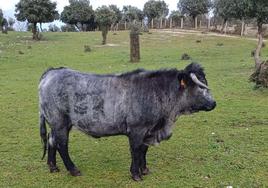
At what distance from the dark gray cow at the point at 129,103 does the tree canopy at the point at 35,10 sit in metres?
Answer: 35.8

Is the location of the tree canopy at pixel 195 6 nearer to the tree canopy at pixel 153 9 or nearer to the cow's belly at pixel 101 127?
the tree canopy at pixel 153 9

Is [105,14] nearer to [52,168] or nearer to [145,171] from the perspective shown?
[52,168]

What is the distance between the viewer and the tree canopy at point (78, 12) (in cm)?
6366

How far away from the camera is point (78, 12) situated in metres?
63.7

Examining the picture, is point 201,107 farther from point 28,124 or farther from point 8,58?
point 8,58

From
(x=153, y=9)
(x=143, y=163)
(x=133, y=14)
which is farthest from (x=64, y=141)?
(x=133, y=14)

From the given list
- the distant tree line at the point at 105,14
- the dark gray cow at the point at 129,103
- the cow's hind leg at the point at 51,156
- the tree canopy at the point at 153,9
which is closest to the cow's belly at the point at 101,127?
the dark gray cow at the point at 129,103

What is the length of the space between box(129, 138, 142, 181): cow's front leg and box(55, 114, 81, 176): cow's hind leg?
1.10 meters

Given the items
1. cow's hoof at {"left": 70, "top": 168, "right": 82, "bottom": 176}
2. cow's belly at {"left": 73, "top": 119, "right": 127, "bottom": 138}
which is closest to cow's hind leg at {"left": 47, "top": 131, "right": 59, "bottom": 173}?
cow's hoof at {"left": 70, "top": 168, "right": 82, "bottom": 176}

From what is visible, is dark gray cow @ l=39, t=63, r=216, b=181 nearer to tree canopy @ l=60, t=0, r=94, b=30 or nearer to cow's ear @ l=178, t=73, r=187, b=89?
cow's ear @ l=178, t=73, r=187, b=89

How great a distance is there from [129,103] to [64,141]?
1477 mm

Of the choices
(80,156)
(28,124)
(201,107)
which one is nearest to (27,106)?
(28,124)

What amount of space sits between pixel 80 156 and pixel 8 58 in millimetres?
21376

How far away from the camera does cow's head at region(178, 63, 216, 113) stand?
7.36 metres
